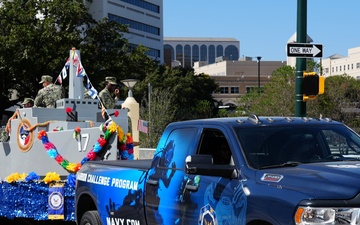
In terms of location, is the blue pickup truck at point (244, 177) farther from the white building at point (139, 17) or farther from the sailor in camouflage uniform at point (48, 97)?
the white building at point (139, 17)

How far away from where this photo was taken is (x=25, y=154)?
12406 mm

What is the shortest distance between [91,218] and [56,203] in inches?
80.1

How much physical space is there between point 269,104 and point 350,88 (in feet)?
18.7

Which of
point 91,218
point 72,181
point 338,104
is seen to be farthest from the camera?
point 338,104

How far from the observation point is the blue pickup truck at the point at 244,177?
4.97 meters

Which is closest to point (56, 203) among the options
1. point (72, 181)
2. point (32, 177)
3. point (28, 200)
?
point (72, 181)

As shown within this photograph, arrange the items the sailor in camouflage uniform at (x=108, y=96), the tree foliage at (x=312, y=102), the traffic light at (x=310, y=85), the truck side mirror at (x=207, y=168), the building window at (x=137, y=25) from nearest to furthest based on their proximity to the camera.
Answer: the truck side mirror at (x=207, y=168), the traffic light at (x=310, y=85), the sailor in camouflage uniform at (x=108, y=96), the tree foliage at (x=312, y=102), the building window at (x=137, y=25)

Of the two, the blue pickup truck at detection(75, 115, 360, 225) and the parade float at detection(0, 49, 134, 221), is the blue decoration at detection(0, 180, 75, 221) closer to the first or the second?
the parade float at detection(0, 49, 134, 221)

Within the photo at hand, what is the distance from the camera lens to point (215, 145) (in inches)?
259

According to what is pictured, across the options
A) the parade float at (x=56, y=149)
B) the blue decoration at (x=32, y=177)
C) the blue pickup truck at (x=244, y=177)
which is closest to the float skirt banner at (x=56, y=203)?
the parade float at (x=56, y=149)

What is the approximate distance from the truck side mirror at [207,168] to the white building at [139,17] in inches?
3577

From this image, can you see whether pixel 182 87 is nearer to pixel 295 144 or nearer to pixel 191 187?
pixel 191 187

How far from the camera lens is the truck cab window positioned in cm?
649

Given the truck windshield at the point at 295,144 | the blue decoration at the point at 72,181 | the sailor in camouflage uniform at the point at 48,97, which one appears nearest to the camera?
the truck windshield at the point at 295,144
